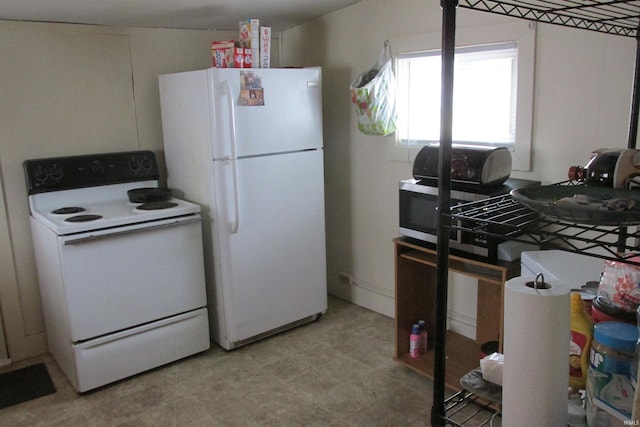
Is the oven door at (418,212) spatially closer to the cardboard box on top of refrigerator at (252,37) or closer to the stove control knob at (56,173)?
the cardboard box on top of refrigerator at (252,37)

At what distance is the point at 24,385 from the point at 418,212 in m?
2.29

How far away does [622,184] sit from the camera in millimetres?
1085

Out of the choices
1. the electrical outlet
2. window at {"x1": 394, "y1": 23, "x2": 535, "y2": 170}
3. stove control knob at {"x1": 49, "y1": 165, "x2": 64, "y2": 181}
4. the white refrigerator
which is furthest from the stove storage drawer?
window at {"x1": 394, "y1": 23, "x2": 535, "y2": 170}

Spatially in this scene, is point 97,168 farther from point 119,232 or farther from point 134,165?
point 119,232

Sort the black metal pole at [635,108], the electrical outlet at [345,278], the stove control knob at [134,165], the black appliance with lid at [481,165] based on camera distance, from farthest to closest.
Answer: the electrical outlet at [345,278] < the stove control knob at [134,165] < the black appliance with lid at [481,165] < the black metal pole at [635,108]

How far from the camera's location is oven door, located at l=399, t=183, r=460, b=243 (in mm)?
2570

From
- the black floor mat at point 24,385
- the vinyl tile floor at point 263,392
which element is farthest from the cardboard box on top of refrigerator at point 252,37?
the black floor mat at point 24,385

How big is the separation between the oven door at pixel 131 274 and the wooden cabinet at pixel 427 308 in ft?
3.80

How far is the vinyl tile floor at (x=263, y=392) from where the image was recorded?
98.0 inches

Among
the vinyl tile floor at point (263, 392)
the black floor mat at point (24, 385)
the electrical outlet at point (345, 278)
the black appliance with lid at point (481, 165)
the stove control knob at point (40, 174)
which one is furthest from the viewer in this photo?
the electrical outlet at point (345, 278)

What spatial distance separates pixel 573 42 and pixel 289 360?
7.12 feet

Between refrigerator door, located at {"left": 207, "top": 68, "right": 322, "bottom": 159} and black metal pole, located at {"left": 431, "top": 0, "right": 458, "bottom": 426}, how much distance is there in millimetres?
2036

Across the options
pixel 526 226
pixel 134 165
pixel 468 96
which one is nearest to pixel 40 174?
pixel 134 165

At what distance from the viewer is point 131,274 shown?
281cm
